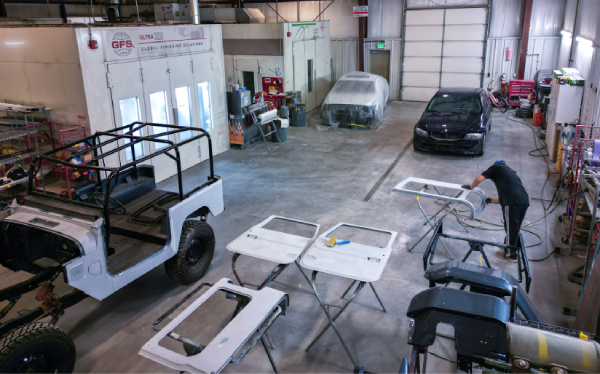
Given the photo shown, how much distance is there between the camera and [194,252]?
5.70 metres

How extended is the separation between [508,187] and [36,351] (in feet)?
18.1

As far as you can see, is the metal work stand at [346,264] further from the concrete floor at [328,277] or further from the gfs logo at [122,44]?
the gfs logo at [122,44]

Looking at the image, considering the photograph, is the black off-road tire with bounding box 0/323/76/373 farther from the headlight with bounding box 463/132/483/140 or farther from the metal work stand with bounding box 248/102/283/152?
the headlight with bounding box 463/132/483/140

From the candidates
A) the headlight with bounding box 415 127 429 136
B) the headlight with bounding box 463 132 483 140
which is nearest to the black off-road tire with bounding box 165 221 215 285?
the headlight with bounding box 415 127 429 136

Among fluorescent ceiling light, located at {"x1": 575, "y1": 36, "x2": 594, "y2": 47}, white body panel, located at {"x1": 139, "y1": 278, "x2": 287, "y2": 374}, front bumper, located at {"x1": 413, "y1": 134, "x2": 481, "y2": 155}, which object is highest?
fluorescent ceiling light, located at {"x1": 575, "y1": 36, "x2": 594, "y2": 47}

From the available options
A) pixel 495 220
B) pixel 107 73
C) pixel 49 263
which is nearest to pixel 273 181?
pixel 107 73

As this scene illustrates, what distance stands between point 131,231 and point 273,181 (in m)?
4.14

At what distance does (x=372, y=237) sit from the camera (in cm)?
678

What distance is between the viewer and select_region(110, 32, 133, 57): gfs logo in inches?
310

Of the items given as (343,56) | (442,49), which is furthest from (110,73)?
(442,49)

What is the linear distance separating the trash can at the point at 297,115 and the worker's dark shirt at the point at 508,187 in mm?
8636

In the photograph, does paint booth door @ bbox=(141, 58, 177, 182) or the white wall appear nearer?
the white wall

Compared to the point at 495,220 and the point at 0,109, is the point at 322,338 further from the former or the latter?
the point at 0,109

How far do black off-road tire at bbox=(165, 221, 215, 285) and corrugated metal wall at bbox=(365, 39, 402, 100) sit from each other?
14168 millimetres
